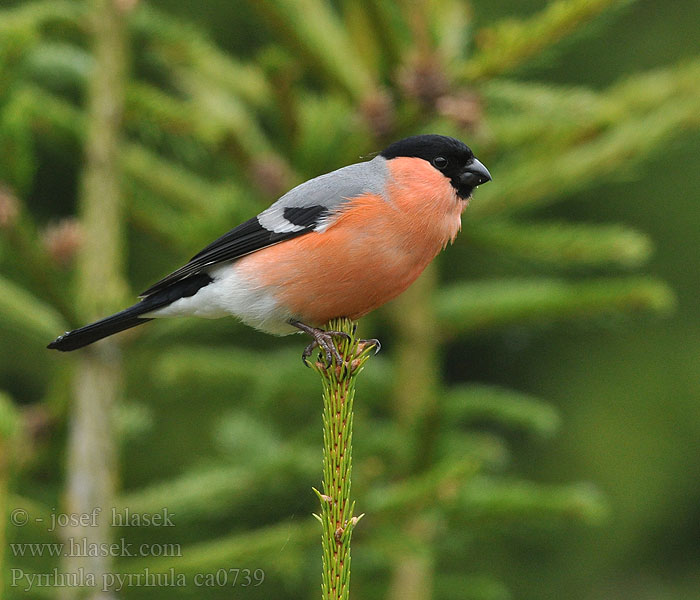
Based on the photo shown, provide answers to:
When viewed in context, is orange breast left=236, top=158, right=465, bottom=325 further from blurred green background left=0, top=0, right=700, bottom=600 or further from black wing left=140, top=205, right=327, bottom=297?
blurred green background left=0, top=0, right=700, bottom=600

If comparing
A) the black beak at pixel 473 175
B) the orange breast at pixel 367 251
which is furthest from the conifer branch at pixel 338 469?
the black beak at pixel 473 175

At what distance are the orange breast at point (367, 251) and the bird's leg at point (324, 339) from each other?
0.03m

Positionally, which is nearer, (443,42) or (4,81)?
(4,81)

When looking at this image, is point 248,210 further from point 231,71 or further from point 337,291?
point 231,71

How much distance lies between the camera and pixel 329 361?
2365 mm

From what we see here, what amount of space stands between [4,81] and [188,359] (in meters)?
1.39

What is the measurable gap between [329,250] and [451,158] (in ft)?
1.67

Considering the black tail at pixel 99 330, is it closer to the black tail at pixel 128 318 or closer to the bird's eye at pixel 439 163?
the black tail at pixel 128 318

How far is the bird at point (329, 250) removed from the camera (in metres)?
2.77

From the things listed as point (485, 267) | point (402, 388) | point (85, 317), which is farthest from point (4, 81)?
point (485, 267)

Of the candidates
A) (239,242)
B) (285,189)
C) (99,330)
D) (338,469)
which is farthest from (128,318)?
(338,469)

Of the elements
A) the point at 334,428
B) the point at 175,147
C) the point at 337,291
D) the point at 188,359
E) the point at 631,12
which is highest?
the point at 631,12

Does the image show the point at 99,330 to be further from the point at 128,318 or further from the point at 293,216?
the point at 293,216

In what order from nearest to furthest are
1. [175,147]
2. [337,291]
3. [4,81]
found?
[4,81]
[337,291]
[175,147]
